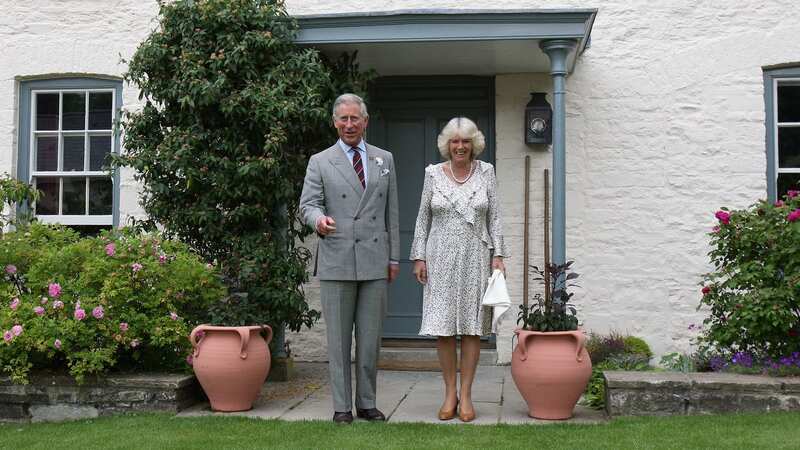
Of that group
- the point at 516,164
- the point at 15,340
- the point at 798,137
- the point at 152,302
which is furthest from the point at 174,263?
the point at 798,137

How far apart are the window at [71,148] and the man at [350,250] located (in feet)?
12.5

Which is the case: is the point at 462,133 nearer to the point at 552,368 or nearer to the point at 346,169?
the point at 346,169

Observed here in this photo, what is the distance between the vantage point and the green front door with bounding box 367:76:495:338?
804cm

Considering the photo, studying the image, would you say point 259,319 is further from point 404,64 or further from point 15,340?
point 404,64

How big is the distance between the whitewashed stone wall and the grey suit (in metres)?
2.71

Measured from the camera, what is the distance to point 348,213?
205 inches

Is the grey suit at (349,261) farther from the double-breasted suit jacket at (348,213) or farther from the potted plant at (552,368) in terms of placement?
the potted plant at (552,368)

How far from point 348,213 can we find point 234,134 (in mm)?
1809

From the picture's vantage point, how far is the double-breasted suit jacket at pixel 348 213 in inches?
203

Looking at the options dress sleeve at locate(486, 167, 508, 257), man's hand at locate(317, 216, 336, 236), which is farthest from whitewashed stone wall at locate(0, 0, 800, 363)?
man's hand at locate(317, 216, 336, 236)

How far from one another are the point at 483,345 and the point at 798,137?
328cm

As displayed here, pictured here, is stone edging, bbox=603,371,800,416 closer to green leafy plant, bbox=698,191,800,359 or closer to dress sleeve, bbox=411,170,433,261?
green leafy plant, bbox=698,191,800,359

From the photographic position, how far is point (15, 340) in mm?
5555

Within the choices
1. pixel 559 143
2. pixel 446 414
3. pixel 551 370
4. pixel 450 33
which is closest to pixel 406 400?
pixel 446 414
